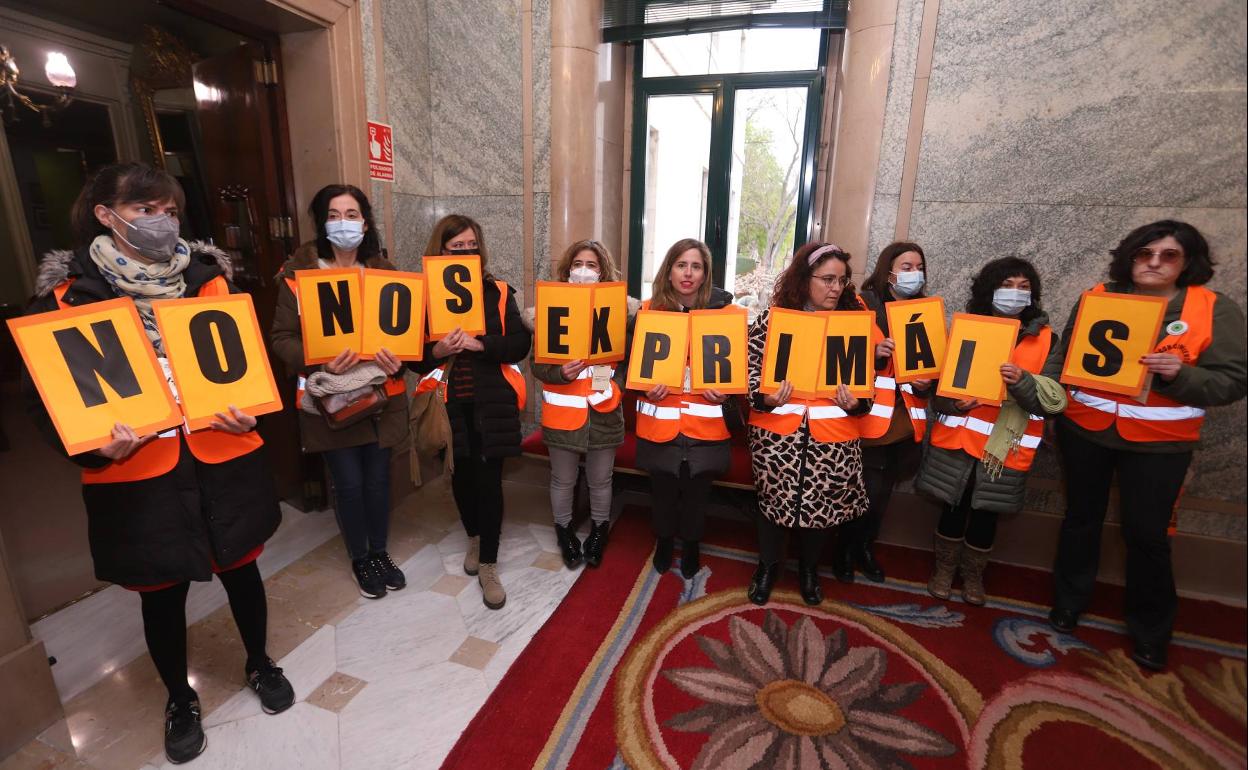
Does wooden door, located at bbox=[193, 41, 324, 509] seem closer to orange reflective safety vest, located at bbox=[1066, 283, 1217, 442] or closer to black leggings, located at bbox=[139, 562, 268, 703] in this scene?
black leggings, located at bbox=[139, 562, 268, 703]

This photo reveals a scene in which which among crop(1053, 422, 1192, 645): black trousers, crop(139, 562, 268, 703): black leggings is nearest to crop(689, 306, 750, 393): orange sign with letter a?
crop(1053, 422, 1192, 645): black trousers

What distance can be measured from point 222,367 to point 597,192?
113 inches

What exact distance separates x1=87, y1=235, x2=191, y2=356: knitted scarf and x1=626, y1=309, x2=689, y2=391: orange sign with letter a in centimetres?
157

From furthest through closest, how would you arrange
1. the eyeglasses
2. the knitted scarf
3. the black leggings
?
1. the black leggings
2. the knitted scarf
3. the eyeglasses

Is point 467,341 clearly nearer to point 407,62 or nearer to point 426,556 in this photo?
point 426,556

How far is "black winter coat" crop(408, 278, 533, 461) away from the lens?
2516 mm

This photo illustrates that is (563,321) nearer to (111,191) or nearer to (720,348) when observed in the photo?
(720,348)

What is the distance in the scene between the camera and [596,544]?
303 centimetres

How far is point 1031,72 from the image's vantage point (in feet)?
2.38

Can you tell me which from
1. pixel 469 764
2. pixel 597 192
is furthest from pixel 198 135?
pixel 469 764

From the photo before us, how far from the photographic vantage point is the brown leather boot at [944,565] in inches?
110

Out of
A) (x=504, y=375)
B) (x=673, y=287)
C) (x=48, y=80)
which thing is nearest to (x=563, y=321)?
(x=504, y=375)

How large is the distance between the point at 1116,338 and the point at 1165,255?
0.28m

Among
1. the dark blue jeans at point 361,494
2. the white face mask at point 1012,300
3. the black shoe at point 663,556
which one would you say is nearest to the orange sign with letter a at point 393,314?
the dark blue jeans at point 361,494
